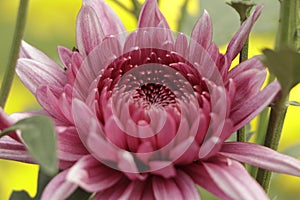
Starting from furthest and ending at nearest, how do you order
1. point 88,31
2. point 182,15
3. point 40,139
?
point 182,15 → point 88,31 → point 40,139

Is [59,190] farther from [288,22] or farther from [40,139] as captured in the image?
[288,22]

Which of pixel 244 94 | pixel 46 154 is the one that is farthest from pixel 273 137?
pixel 46 154

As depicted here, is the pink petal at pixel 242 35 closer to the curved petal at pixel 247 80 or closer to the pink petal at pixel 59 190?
the curved petal at pixel 247 80

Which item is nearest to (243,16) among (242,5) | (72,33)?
(242,5)

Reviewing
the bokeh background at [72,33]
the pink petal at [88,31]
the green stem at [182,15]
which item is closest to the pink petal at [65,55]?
the pink petal at [88,31]

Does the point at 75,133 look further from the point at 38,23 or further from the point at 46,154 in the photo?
the point at 38,23

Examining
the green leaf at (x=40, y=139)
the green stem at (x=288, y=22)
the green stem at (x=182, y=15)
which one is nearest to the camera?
the green leaf at (x=40, y=139)
